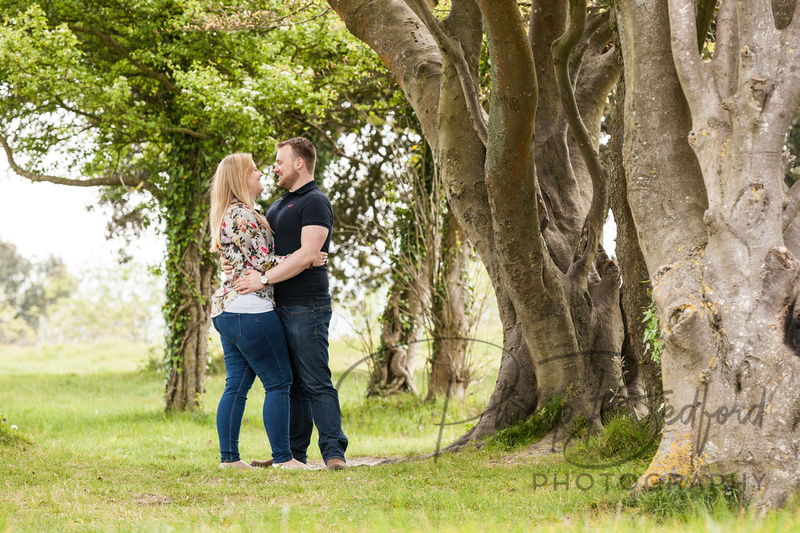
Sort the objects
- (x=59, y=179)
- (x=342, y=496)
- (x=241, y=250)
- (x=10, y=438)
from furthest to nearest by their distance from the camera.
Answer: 1. (x=59, y=179)
2. (x=10, y=438)
3. (x=241, y=250)
4. (x=342, y=496)

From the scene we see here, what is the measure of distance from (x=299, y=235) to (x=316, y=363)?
90cm

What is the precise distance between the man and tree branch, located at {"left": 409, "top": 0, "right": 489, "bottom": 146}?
48.5 inches

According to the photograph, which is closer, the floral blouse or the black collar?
the floral blouse

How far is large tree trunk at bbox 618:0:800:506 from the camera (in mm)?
2906

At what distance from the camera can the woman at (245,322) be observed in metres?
4.56

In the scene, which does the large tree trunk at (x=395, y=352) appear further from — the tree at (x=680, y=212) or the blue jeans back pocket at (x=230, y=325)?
the blue jeans back pocket at (x=230, y=325)

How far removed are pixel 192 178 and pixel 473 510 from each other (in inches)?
329

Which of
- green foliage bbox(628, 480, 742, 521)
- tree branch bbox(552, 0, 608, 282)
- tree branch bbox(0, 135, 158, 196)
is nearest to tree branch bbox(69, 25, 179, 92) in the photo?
tree branch bbox(0, 135, 158, 196)

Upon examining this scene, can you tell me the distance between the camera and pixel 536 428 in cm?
501

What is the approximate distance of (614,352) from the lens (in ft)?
17.3

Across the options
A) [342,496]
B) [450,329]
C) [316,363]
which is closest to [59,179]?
[450,329]

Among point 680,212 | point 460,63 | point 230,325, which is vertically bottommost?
point 230,325
